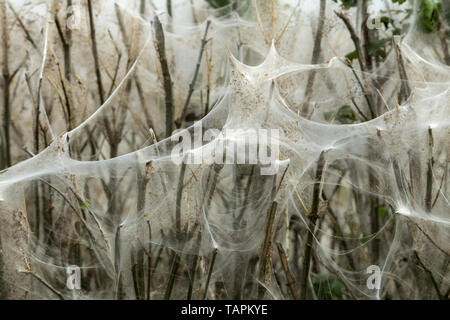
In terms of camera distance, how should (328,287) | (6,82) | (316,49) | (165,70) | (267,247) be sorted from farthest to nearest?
(6,82) < (316,49) < (328,287) < (165,70) < (267,247)

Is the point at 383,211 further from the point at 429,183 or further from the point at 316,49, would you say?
the point at 316,49

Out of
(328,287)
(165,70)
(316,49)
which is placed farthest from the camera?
(316,49)

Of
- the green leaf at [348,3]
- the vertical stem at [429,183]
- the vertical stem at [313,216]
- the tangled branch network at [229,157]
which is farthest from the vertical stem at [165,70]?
the vertical stem at [429,183]

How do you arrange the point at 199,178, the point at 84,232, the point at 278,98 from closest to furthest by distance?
1. the point at 199,178
2. the point at 278,98
3. the point at 84,232

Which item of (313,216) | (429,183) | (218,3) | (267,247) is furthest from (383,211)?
(218,3)

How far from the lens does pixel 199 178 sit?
1.81 metres

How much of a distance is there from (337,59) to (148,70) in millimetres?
1003

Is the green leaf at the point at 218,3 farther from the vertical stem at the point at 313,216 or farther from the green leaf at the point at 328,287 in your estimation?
the green leaf at the point at 328,287

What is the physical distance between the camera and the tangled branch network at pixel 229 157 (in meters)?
1.82

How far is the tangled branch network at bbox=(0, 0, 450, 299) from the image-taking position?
1.82 meters

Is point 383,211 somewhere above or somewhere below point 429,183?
below

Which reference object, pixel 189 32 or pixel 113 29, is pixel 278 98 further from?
pixel 113 29

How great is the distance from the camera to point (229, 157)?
6.05 feet

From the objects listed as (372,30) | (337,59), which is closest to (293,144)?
(337,59)
